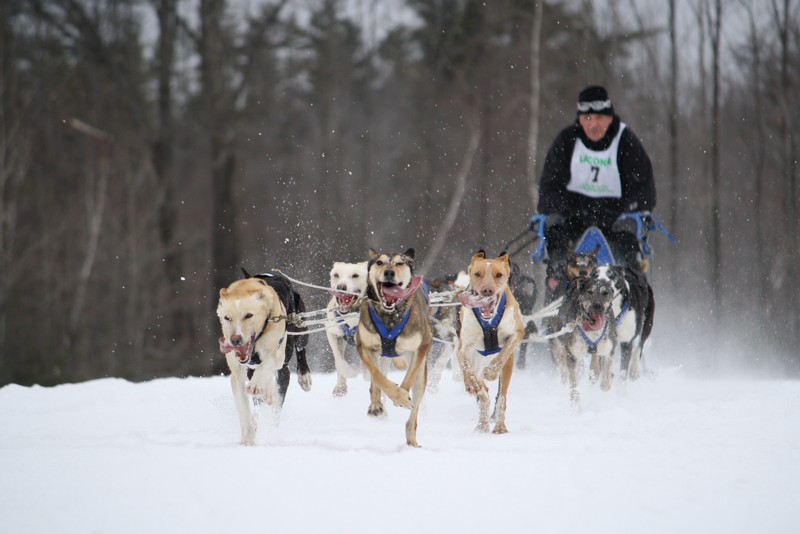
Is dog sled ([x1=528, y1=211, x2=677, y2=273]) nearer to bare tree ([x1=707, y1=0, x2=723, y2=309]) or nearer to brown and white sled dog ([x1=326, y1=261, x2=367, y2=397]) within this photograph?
brown and white sled dog ([x1=326, y1=261, x2=367, y2=397])

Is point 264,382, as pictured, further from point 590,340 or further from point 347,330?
point 590,340

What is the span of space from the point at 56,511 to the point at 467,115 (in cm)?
1670

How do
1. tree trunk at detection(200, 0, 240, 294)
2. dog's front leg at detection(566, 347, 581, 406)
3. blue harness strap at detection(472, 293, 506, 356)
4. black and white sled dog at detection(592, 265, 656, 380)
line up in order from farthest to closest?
tree trunk at detection(200, 0, 240, 294) < black and white sled dog at detection(592, 265, 656, 380) < dog's front leg at detection(566, 347, 581, 406) < blue harness strap at detection(472, 293, 506, 356)

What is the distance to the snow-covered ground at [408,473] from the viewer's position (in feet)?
11.0

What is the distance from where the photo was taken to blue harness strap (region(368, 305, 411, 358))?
4965mm

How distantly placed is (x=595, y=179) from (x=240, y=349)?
363cm

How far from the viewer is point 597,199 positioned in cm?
735

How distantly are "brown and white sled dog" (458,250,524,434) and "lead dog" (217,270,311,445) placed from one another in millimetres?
1101

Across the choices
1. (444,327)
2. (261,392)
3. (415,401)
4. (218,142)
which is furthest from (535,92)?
(261,392)

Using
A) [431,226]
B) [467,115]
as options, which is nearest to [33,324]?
[431,226]

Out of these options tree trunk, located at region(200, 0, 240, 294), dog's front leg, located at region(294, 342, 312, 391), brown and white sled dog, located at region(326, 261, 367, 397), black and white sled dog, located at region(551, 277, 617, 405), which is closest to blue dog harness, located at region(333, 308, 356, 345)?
brown and white sled dog, located at region(326, 261, 367, 397)

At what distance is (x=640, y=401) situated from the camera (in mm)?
6543

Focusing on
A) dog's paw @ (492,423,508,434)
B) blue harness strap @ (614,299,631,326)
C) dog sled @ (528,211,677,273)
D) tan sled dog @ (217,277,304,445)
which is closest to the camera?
tan sled dog @ (217,277,304,445)

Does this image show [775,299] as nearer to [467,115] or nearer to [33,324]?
[467,115]
